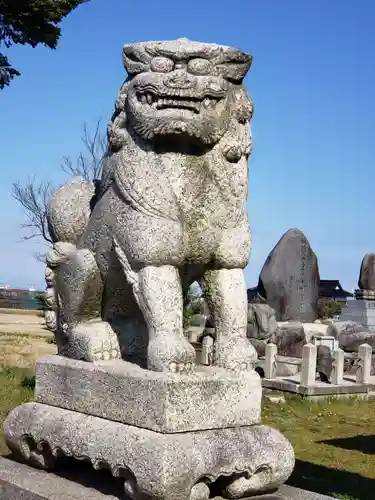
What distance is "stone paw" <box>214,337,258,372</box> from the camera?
12.3 ft

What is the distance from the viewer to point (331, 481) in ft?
23.2

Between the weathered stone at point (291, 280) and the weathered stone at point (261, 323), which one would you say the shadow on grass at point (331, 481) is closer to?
the weathered stone at point (261, 323)

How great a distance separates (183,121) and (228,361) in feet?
3.95

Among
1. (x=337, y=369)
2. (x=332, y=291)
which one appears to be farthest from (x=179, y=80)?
(x=332, y=291)

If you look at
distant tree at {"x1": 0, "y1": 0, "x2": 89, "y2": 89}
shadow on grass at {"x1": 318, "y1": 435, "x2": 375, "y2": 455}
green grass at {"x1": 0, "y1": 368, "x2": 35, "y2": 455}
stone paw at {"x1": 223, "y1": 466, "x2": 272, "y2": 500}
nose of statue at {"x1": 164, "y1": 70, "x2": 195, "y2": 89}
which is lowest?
shadow on grass at {"x1": 318, "y1": 435, "x2": 375, "y2": 455}

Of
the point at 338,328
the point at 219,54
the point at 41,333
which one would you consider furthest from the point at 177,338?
the point at 41,333

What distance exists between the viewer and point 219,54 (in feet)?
12.1

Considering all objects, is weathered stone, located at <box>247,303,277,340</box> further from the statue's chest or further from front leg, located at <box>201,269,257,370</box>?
the statue's chest

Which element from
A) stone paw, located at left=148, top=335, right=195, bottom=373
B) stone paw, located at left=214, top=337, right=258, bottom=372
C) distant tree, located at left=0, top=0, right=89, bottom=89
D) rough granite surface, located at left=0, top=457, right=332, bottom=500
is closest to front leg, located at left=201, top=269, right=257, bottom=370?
stone paw, located at left=214, top=337, right=258, bottom=372

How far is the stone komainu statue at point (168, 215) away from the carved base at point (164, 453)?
33 cm

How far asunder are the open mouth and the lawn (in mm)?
3874

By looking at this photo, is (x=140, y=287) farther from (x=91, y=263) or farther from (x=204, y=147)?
(x=204, y=147)

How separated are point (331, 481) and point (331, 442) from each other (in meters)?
2.15

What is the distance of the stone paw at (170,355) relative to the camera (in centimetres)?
347
